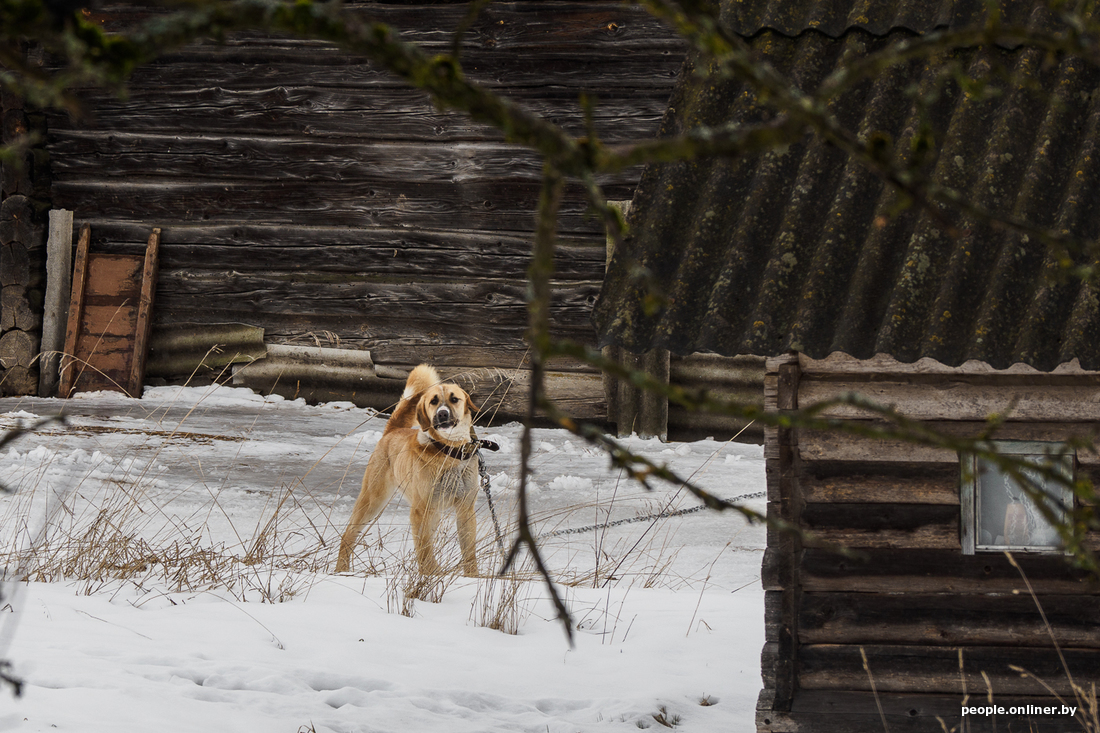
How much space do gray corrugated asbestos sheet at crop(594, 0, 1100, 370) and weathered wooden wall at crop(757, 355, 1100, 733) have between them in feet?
1.11

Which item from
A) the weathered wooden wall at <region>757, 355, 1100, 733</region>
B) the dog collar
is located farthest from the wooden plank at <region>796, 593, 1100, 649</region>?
the dog collar

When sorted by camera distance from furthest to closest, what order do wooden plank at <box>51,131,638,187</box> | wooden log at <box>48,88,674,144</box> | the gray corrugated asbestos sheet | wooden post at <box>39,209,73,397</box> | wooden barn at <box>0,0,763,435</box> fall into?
wooden post at <box>39,209,73,397</box>
wooden plank at <box>51,131,638,187</box>
wooden barn at <box>0,0,763,435</box>
wooden log at <box>48,88,674,144</box>
the gray corrugated asbestos sheet

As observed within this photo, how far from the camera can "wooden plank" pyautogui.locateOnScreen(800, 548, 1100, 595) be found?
3.21 metres

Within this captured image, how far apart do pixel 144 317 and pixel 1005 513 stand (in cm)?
850

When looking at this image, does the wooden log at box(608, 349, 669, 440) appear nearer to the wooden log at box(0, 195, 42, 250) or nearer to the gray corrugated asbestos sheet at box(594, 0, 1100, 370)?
the gray corrugated asbestos sheet at box(594, 0, 1100, 370)

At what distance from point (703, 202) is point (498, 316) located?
5868 mm

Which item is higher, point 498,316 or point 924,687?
point 498,316

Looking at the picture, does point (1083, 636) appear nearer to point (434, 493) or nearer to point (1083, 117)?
point (1083, 117)

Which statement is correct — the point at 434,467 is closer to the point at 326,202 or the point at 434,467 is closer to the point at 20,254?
the point at 326,202

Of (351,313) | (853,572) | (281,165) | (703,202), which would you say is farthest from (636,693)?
(281,165)

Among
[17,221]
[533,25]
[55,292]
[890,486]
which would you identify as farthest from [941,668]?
[17,221]

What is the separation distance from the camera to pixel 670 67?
884 cm

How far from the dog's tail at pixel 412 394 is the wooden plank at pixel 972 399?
229 cm

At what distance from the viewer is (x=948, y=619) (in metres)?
3.26
